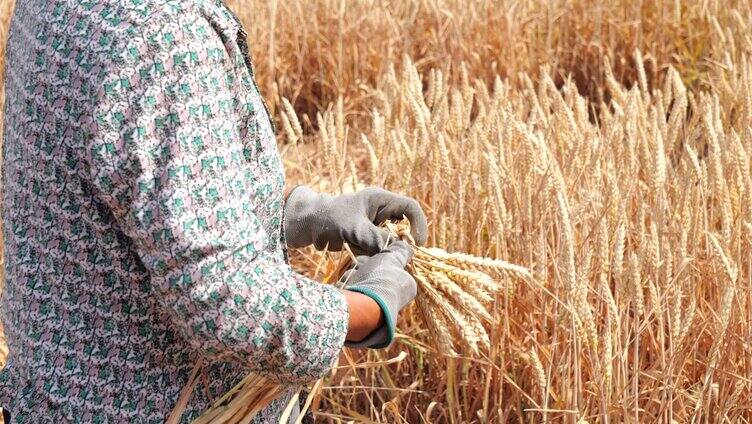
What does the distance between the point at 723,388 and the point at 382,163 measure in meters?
0.93

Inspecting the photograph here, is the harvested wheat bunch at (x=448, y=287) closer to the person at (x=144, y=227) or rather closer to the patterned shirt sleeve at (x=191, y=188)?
the person at (x=144, y=227)

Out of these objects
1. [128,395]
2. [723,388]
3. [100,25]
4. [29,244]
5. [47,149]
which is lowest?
[723,388]

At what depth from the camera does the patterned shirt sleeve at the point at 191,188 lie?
0.91 m

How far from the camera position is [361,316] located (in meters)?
1.14

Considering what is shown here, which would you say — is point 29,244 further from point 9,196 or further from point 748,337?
point 748,337

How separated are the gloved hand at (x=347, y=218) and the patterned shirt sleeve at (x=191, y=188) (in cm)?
39

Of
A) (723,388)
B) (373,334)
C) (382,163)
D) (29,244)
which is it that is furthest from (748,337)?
(29,244)

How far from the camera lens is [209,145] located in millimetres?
936

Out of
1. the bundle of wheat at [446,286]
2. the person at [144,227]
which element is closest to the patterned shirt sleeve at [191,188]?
the person at [144,227]

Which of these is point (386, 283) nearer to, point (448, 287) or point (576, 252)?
point (448, 287)

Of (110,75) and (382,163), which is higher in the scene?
(110,75)

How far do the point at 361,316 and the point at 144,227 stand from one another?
30 cm

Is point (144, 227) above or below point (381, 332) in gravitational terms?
above

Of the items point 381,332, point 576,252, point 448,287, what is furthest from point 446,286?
point 576,252
